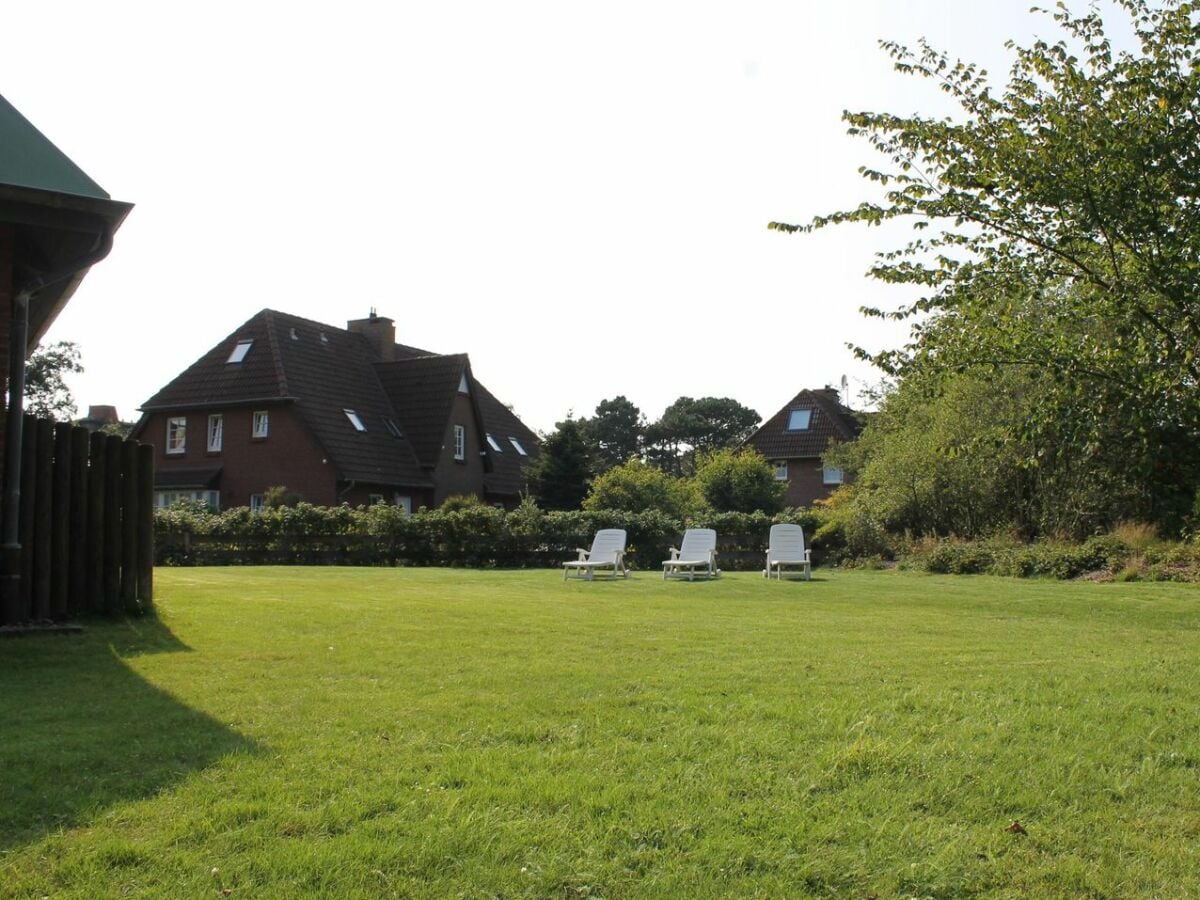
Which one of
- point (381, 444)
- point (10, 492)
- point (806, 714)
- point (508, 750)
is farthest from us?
point (381, 444)

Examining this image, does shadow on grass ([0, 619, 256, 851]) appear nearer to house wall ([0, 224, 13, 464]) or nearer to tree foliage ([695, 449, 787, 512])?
house wall ([0, 224, 13, 464])

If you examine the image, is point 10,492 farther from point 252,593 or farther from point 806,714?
point 806,714

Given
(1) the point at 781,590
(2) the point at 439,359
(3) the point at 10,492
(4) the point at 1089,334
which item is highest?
(2) the point at 439,359

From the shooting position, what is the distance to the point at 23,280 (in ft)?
33.6

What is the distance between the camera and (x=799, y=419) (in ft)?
192

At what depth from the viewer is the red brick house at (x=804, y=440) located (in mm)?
56250

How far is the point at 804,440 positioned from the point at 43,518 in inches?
1959

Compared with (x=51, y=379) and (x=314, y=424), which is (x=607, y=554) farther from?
(x=51, y=379)

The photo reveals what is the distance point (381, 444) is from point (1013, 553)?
24.0 metres

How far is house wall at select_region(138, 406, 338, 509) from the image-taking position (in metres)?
38.2

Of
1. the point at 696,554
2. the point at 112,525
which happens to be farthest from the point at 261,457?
A: the point at 112,525

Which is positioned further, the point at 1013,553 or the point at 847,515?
the point at 847,515

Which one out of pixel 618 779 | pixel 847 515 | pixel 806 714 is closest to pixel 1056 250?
pixel 806 714

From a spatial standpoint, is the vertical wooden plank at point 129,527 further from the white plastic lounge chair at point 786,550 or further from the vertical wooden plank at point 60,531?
the white plastic lounge chair at point 786,550
